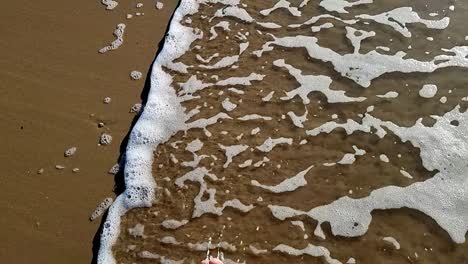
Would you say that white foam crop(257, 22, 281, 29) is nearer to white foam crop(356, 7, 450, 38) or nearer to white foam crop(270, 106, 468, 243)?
white foam crop(356, 7, 450, 38)

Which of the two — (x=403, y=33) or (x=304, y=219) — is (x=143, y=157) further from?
(x=403, y=33)

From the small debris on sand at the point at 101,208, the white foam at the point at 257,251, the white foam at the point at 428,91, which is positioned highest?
the white foam at the point at 428,91

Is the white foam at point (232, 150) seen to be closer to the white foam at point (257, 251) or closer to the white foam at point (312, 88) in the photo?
the white foam at point (312, 88)

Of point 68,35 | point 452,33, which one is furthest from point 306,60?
point 68,35

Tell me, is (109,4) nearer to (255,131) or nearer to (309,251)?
(255,131)

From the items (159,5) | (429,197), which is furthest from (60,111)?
(429,197)

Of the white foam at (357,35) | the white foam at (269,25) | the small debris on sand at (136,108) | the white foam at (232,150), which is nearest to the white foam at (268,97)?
the white foam at (232,150)
